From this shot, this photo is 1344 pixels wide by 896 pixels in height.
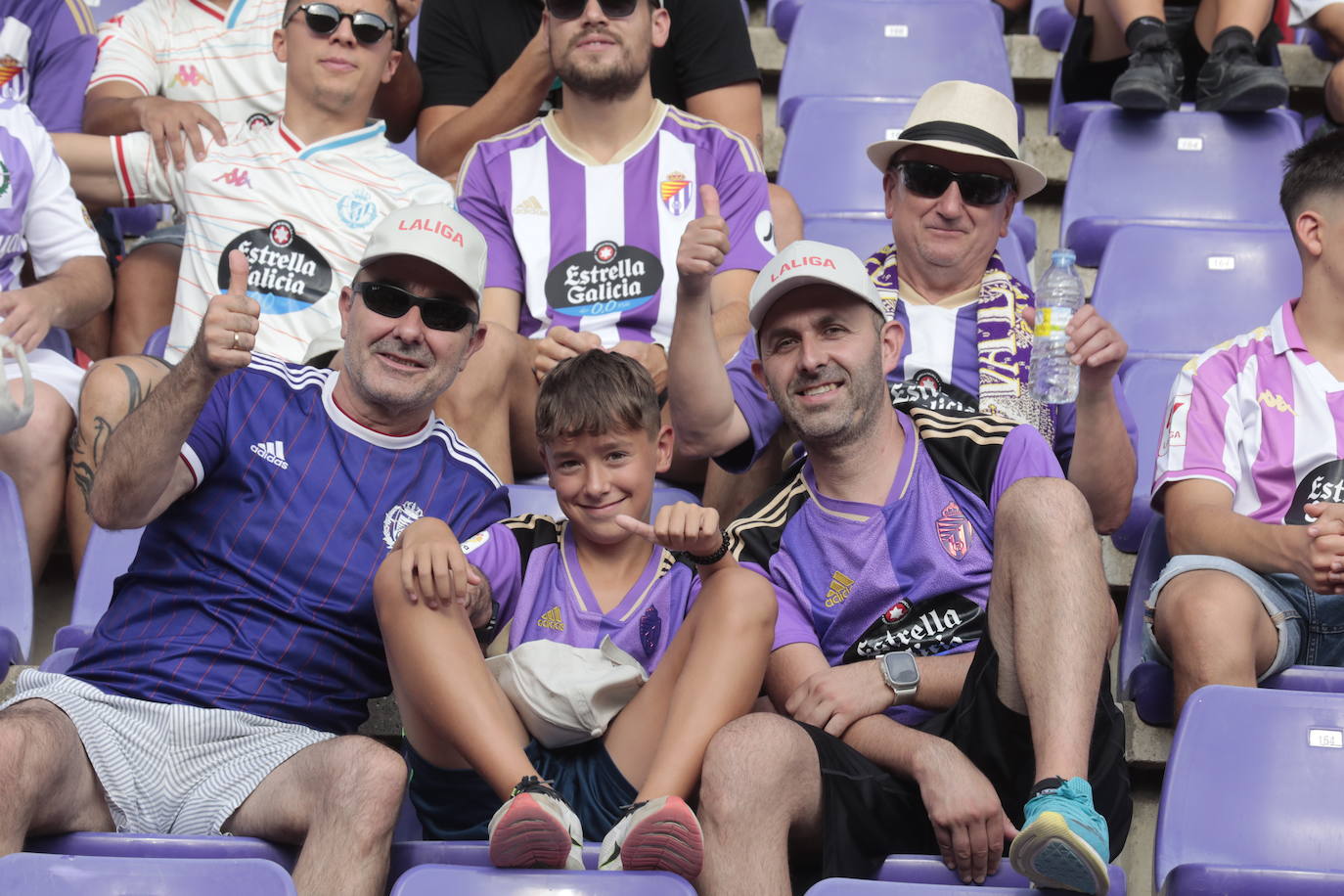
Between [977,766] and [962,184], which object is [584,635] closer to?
[977,766]

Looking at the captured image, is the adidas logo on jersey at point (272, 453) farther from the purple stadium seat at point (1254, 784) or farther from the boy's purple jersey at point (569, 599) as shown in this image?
the purple stadium seat at point (1254, 784)

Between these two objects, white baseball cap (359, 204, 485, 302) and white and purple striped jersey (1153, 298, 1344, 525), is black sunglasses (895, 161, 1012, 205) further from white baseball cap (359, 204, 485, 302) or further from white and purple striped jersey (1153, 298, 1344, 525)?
white baseball cap (359, 204, 485, 302)

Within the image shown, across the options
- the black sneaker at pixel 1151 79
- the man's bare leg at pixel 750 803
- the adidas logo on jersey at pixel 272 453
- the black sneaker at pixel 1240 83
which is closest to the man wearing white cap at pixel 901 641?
the man's bare leg at pixel 750 803

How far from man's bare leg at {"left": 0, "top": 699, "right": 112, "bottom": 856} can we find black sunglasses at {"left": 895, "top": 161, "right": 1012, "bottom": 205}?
172 cm

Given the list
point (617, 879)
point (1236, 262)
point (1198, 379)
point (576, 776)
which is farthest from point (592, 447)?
point (1236, 262)

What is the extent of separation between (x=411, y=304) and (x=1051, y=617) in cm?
111

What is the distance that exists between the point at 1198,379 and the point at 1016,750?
865mm

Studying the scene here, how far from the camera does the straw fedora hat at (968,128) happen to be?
279 centimetres

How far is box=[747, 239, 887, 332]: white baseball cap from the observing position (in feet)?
7.74

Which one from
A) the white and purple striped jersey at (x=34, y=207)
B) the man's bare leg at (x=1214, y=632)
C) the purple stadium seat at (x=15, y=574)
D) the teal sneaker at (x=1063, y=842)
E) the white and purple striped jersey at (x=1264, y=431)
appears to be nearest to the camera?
the teal sneaker at (x=1063, y=842)

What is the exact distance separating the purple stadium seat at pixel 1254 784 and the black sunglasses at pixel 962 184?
3.70ft

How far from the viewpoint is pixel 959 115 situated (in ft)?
9.25

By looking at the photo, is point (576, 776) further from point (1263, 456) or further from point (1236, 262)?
point (1236, 262)

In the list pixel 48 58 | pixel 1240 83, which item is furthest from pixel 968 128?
pixel 48 58
